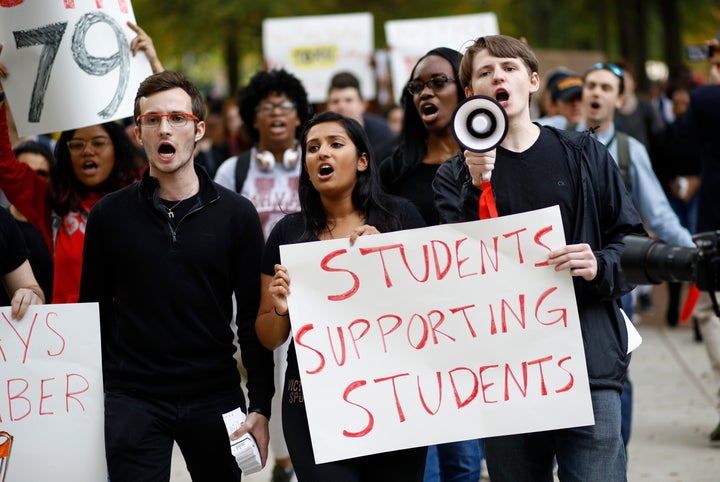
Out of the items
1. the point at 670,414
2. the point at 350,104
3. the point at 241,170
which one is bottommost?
the point at 670,414

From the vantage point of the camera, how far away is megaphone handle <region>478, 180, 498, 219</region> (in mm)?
3799

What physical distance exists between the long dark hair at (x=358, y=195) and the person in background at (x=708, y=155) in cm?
321

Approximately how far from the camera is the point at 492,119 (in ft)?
11.9

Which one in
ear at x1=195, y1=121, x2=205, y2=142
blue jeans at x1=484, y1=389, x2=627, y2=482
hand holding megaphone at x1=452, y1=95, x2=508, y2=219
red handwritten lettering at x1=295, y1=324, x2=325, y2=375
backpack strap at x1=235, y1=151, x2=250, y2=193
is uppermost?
ear at x1=195, y1=121, x2=205, y2=142

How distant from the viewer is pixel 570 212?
3.88 m

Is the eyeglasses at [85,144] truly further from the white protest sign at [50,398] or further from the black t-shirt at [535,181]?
the black t-shirt at [535,181]

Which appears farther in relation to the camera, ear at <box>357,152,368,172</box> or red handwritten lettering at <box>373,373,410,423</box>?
ear at <box>357,152,368,172</box>

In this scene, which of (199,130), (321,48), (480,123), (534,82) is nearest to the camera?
(480,123)

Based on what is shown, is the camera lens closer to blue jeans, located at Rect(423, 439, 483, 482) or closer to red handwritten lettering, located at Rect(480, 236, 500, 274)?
red handwritten lettering, located at Rect(480, 236, 500, 274)

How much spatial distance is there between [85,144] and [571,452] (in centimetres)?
268

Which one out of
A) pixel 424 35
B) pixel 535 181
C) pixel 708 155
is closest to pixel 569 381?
pixel 535 181

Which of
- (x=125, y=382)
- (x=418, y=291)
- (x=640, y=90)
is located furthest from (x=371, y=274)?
(x=640, y=90)

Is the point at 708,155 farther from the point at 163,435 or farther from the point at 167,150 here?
the point at 163,435

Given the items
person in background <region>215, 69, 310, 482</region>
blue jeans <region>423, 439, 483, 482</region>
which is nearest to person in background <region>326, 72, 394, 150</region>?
A: person in background <region>215, 69, 310, 482</region>
